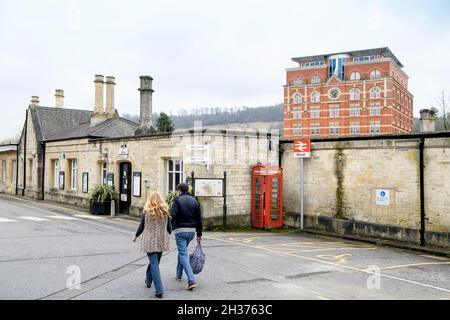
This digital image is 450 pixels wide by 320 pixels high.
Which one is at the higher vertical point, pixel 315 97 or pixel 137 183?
pixel 315 97

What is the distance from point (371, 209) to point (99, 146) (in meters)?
13.9

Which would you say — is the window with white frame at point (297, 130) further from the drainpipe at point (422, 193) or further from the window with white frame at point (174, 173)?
the drainpipe at point (422, 193)

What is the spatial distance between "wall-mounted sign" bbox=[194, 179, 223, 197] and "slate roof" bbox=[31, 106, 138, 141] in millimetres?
10443

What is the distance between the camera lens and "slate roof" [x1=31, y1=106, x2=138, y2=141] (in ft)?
83.1

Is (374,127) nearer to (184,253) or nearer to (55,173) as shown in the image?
(55,173)

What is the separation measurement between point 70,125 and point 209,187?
61.6 ft

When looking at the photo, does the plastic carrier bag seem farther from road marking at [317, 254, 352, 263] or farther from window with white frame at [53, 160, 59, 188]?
window with white frame at [53, 160, 59, 188]

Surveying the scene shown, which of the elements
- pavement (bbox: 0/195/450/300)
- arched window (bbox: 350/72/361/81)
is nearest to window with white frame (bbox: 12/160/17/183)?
pavement (bbox: 0/195/450/300)

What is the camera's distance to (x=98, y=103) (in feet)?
90.8

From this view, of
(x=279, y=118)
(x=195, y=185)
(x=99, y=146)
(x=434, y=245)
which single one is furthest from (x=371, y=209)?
(x=279, y=118)

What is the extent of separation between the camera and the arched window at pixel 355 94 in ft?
260

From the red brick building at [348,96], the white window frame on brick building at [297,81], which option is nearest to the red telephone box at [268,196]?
the red brick building at [348,96]

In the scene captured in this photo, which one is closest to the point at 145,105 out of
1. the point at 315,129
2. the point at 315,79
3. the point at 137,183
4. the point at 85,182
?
the point at 137,183

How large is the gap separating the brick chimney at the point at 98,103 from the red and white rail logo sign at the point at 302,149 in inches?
617
